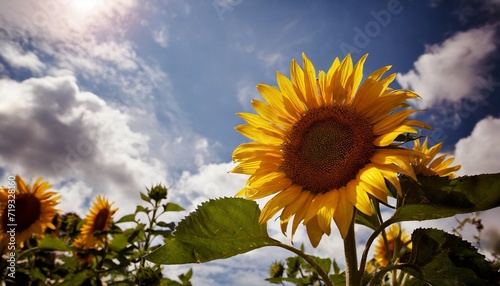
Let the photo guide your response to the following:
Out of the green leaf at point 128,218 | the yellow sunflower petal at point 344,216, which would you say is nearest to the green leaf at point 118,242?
the green leaf at point 128,218

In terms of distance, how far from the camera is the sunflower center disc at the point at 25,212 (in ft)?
15.3

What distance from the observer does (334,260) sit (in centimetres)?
376

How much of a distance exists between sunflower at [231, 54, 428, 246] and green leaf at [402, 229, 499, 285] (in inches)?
9.7

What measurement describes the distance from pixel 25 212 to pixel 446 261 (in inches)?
187

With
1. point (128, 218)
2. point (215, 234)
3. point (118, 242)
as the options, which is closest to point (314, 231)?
point (215, 234)

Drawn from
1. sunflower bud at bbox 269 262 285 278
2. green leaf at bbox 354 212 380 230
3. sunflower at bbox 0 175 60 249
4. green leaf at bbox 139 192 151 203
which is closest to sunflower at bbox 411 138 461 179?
green leaf at bbox 354 212 380 230

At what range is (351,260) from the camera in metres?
1.39

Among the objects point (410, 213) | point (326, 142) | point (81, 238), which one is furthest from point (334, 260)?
point (81, 238)

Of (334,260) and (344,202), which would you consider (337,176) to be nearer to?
(344,202)

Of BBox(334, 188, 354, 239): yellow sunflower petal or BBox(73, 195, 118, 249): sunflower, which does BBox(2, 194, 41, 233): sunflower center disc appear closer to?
BBox(73, 195, 118, 249): sunflower

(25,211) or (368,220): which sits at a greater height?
(25,211)

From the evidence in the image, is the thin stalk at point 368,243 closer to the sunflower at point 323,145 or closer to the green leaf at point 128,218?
the sunflower at point 323,145

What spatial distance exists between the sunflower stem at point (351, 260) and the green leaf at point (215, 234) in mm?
281

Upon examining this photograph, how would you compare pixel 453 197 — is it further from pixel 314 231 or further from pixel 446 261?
pixel 314 231
